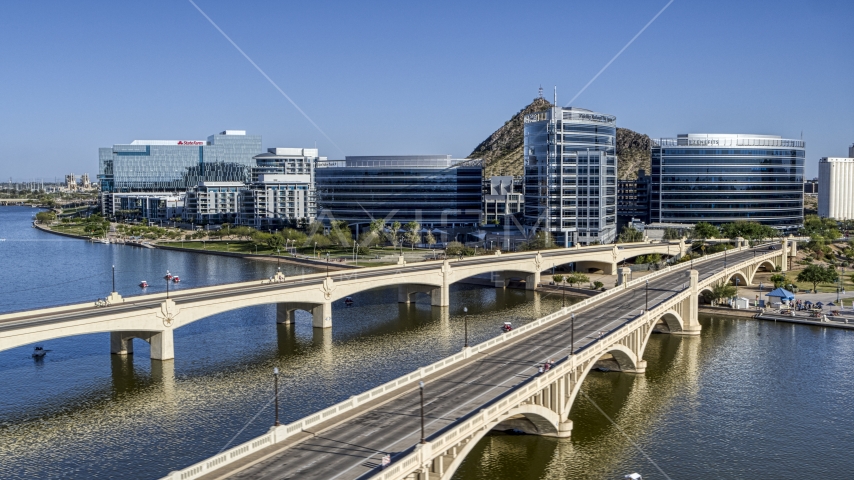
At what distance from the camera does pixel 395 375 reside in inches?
3029

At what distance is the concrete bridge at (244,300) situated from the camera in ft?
244

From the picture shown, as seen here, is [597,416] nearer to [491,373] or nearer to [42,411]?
[491,373]

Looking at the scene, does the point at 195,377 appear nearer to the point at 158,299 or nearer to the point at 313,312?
the point at 158,299

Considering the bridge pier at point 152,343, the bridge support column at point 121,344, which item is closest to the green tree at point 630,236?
the bridge pier at point 152,343

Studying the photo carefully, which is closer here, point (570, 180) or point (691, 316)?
point (691, 316)

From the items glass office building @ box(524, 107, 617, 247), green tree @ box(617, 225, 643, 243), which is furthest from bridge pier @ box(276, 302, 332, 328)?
green tree @ box(617, 225, 643, 243)

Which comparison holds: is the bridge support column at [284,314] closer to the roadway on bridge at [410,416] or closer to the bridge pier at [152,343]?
the bridge pier at [152,343]

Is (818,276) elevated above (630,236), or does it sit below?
below

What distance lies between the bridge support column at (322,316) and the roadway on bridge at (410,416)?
75.8 ft

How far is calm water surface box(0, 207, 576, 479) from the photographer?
57562 mm

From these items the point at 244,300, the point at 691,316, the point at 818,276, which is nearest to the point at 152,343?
the point at 244,300

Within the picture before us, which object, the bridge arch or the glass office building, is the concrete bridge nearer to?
the glass office building

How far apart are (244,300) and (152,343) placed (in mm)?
10616

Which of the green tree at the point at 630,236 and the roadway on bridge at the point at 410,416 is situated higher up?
the green tree at the point at 630,236
